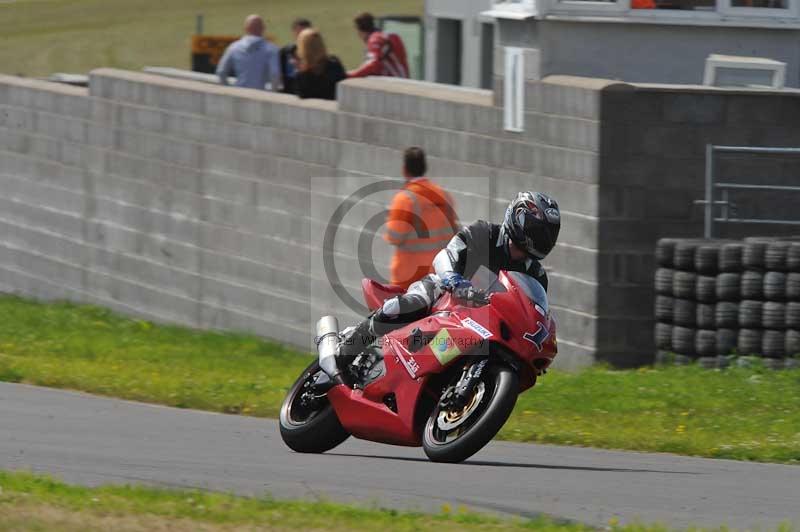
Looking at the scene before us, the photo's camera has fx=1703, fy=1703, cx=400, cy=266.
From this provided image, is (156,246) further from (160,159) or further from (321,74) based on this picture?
(321,74)

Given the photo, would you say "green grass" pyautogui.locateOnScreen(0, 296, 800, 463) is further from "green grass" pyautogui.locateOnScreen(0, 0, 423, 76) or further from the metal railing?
"green grass" pyautogui.locateOnScreen(0, 0, 423, 76)

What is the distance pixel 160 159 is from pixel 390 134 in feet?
13.5

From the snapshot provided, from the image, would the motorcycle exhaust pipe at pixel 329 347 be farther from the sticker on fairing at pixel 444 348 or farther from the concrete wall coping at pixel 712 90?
the concrete wall coping at pixel 712 90

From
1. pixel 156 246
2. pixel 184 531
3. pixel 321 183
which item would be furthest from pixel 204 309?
pixel 184 531

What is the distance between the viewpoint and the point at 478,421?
8.89 meters

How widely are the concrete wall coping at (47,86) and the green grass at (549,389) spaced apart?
4030 mm

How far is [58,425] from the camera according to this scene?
11000 millimetres

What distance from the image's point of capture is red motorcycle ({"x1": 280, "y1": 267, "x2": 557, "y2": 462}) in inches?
356

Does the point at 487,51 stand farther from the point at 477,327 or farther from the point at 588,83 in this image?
the point at 477,327

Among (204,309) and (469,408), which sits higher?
(469,408)

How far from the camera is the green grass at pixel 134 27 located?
140 ft

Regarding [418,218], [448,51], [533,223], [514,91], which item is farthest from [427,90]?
[448,51]

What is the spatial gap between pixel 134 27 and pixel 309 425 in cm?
4012

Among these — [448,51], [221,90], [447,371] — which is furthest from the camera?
[448,51]
